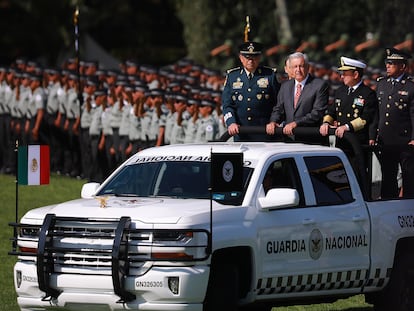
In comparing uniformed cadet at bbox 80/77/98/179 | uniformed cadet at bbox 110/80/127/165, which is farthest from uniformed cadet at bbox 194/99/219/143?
uniformed cadet at bbox 80/77/98/179

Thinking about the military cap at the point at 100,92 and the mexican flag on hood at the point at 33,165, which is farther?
the military cap at the point at 100,92

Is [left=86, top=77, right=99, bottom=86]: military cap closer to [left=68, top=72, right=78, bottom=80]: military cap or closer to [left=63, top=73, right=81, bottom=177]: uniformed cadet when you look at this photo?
[left=63, top=73, right=81, bottom=177]: uniformed cadet

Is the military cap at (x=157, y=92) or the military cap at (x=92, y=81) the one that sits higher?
the military cap at (x=92, y=81)

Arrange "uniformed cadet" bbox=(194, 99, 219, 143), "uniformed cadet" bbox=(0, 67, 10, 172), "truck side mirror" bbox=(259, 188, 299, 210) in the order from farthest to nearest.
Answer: "uniformed cadet" bbox=(0, 67, 10, 172)
"uniformed cadet" bbox=(194, 99, 219, 143)
"truck side mirror" bbox=(259, 188, 299, 210)

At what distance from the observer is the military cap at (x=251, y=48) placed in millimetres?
17281

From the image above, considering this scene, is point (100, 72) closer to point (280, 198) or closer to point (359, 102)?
point (359, 102)

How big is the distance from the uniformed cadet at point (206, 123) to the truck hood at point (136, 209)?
11.6m

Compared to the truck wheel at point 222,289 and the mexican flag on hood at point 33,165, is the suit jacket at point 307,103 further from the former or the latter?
the truck wheel at point 222,289

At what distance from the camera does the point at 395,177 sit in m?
16.1

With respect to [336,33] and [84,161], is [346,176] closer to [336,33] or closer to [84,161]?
[84,161]

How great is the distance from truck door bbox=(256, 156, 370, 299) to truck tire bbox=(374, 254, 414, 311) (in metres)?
0.47

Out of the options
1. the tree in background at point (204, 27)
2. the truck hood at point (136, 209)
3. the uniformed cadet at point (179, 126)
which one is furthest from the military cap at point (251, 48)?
the tree in background at point (204, 27)

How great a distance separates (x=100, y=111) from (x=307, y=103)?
12468mm

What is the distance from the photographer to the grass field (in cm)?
1634
